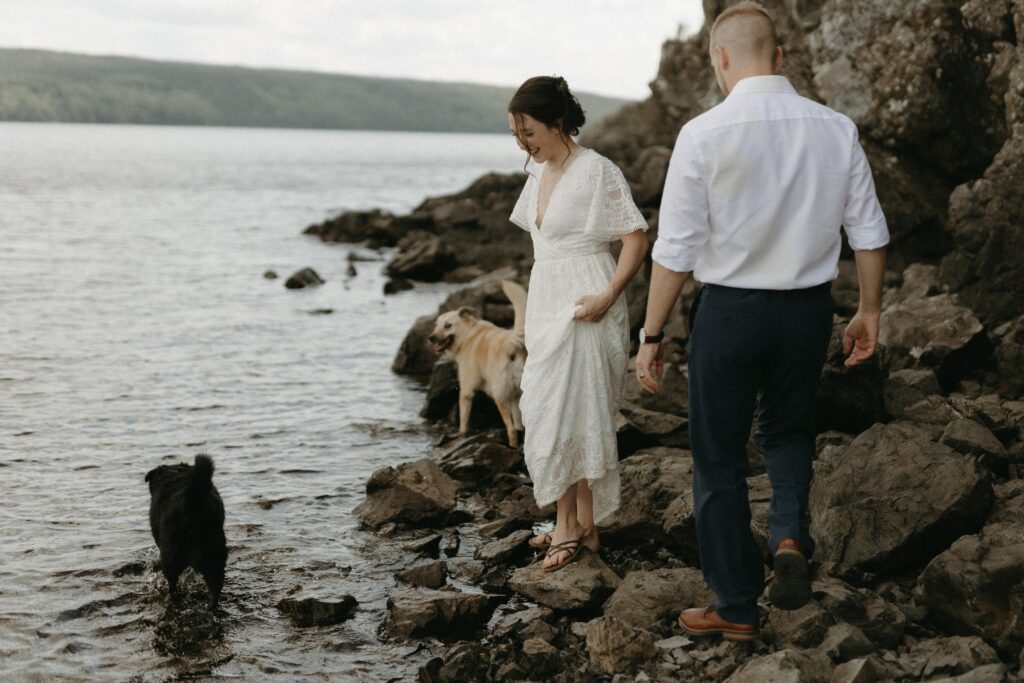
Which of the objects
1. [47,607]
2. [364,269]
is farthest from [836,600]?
[364,269]

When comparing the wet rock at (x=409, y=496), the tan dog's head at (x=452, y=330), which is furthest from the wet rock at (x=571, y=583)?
the tan dog's head at (x=452, y=330)

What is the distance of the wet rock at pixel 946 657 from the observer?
4352 mm

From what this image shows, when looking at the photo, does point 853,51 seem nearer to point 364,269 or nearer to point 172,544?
point 172,544

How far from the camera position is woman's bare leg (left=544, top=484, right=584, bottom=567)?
6.02 m

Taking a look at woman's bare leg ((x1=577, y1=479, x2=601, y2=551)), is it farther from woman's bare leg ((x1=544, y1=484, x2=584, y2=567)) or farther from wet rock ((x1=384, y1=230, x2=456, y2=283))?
wet rock ((x1=384, y1=230, x2=456, y2=283))

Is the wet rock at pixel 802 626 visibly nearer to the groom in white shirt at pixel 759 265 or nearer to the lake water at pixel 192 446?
the groom in white shirt at pixel 759 265

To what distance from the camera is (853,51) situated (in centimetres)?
1306

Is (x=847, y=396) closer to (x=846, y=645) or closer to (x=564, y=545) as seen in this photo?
(x=564, y=545)

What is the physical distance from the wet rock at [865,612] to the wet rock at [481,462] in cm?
395

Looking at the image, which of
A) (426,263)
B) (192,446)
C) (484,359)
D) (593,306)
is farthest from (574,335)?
(426,263)

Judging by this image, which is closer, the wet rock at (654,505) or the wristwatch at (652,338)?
the wristwatch at (652,338)

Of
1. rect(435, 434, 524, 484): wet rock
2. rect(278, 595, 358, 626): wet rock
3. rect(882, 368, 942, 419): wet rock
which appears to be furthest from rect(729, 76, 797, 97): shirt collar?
rect(435, 434, 524, 484): wet rock

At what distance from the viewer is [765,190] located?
4.18m

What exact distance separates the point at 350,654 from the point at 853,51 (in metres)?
10.8
